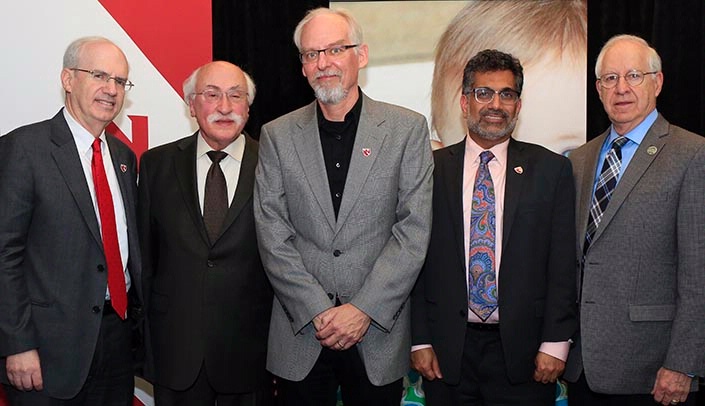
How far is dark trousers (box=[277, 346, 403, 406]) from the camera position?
9.59ft

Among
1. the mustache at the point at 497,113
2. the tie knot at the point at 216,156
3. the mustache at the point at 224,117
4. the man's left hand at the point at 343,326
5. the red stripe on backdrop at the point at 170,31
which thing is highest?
the red stripe on backdrop at the point at 170,31

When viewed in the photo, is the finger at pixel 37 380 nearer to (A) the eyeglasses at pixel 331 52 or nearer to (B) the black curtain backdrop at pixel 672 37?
(A) the eyeglasses at pixel 331 52

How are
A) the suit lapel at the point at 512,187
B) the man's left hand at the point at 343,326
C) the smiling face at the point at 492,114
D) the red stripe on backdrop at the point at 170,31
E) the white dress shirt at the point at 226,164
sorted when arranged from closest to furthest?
the man's left hand at the point at 343,326 → the suit lapel at the point at 512,187 → the smiling face at the point at 492,114 → the white dress shirt at the point at 226,164 → the red stripe on backdrop at the point at 170,31

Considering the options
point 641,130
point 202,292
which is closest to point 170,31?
point 202,292

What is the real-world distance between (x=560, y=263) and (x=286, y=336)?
109 centimetres

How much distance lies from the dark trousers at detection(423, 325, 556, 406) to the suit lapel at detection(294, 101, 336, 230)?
736 millimetres

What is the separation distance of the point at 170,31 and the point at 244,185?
145 cm

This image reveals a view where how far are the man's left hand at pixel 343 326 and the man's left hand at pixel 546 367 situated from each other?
702mm

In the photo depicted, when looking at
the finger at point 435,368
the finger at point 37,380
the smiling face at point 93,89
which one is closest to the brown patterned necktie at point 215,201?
the smiling face at point 93,89

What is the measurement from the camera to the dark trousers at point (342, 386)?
2.92 metres

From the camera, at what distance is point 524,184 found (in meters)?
3.04

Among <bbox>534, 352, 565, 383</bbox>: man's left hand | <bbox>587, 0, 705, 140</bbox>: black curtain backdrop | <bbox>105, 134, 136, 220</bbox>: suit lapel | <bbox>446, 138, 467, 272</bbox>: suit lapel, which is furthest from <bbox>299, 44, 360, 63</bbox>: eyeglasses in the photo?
<bbox>587, 0, 705, 140</bbox>: black curtain backdrop

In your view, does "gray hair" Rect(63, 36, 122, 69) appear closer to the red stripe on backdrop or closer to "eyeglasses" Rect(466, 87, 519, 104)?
the red stripe on backdrop

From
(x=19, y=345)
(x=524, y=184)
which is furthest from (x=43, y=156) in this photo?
(x=524, y=184)
